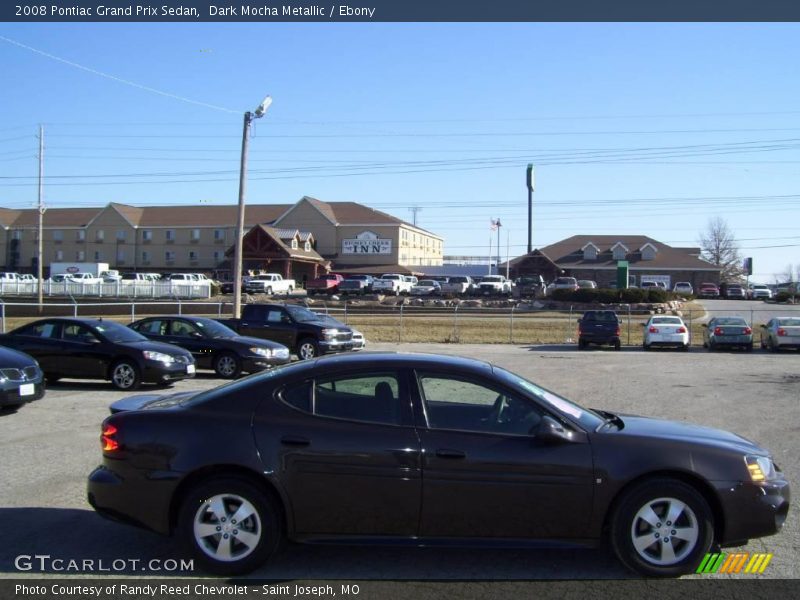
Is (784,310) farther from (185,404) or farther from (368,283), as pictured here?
(185,404)

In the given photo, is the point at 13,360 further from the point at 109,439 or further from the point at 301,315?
the point at 301,315

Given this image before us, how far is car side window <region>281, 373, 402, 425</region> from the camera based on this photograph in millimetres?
5230

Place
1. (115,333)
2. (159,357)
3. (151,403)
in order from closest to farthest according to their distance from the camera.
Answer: (151,403) < (159,357) < (115,333)

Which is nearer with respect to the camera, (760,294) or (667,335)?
(667,335)

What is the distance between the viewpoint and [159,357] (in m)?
14.8

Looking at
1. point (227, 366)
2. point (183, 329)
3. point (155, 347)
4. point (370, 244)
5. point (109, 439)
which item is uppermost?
point (370, 244)

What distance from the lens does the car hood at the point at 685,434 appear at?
5312 millimetres

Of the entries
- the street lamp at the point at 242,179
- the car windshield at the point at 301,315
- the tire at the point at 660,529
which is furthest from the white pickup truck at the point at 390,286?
the tire at the point at 660,529

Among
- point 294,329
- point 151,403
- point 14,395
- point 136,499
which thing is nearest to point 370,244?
point 294,329

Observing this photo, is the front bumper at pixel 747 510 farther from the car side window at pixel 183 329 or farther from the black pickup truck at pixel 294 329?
the black pickup truck at pixel 294 329

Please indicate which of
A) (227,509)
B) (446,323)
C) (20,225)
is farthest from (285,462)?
(20,225)

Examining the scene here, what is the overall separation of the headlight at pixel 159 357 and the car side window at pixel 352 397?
33.6ft

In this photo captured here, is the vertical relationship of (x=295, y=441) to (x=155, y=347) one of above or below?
above

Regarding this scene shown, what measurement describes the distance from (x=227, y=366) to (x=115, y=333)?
2.96 m
